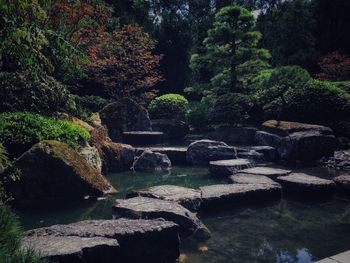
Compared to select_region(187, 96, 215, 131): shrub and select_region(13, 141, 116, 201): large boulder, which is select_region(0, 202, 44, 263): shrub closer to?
select_region(13, 141, 116, 201): large boulder

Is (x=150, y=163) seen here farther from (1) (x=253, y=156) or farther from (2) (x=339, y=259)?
(2) (x=339, y=259)

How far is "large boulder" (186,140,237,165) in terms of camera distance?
11.7 m

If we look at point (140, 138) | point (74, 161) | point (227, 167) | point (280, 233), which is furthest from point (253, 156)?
point (74, 161)

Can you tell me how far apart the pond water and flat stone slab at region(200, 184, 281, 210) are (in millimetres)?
200

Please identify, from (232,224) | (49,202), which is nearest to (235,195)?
(232,224)

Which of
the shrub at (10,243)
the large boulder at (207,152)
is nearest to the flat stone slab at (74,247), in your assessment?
the shrub at (10,243)

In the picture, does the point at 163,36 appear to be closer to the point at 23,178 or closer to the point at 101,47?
the point at 101,47

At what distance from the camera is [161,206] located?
591 centimetres

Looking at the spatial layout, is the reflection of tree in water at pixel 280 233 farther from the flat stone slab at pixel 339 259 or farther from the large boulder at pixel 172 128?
the large boulder at pixel 172 128

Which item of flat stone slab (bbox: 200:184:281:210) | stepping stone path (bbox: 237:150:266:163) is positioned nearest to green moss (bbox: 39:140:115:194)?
flat stone slab (bbox: 200:184:281:210)

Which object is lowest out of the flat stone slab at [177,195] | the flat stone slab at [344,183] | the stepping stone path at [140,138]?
the flat stone slab at [344,183]

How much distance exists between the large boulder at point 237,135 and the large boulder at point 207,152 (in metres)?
3.34

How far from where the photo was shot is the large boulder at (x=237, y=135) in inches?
595

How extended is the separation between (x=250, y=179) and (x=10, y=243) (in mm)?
5833
